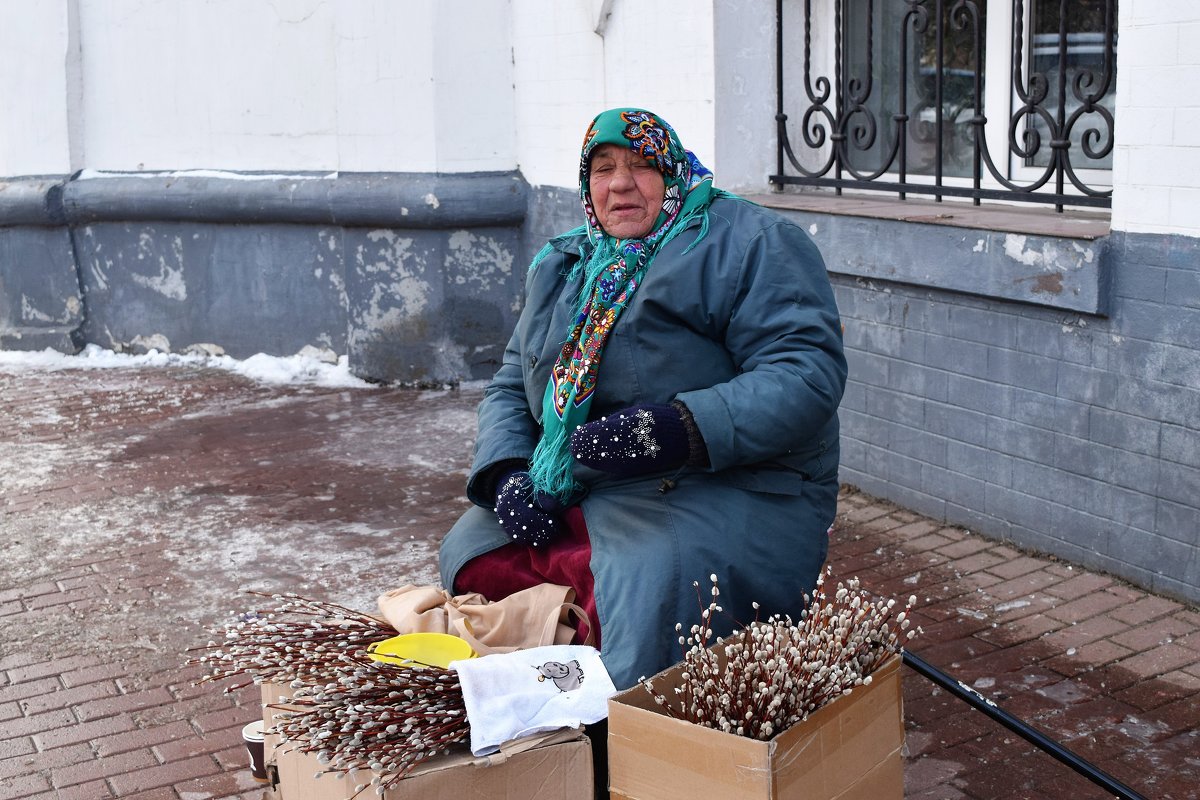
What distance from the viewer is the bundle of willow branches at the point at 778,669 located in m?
2.39

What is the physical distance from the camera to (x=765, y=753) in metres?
2.28

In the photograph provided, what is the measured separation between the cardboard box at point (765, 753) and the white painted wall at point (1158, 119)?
7.52ft

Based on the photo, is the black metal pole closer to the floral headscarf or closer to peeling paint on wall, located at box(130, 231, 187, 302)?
the floral headscarf

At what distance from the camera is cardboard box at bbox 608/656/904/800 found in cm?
233

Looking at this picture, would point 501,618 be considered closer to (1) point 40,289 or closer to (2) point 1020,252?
(2) point 1020,252

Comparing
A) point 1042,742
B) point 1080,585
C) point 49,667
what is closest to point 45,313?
point 49,667

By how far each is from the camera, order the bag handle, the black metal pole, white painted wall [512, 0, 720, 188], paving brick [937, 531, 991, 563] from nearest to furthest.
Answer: the black metal pole → the bag handle → paving brick [937, 531, 991, 563] → white painted wall [512, 0, 720, 188]

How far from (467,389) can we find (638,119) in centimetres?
486

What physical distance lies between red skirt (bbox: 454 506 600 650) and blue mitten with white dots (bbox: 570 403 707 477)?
0.26m

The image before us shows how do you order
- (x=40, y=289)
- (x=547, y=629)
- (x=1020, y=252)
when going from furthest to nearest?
(x=40, y=289) < (x=1020, y=252) < (x=547, y=629)

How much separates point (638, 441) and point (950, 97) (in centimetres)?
329

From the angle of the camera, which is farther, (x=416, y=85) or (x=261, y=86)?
(x=261, y=86)

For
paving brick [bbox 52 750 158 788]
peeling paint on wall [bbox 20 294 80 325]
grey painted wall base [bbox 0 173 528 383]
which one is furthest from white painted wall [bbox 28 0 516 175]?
paving brick [bbox 52 750 158 788]

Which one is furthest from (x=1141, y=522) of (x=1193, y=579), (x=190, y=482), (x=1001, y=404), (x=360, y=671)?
(x=190, y=482)
